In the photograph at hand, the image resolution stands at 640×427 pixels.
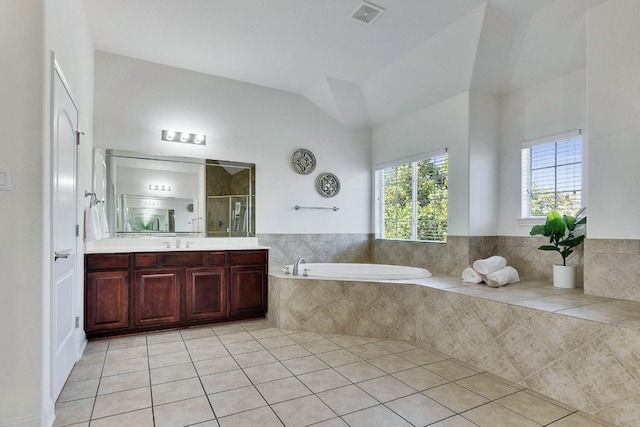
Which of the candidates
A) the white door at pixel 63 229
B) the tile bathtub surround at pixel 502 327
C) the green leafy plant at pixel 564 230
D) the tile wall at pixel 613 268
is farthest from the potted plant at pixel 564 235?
the white door at pixel 63 229

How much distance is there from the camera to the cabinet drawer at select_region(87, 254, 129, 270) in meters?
3.24

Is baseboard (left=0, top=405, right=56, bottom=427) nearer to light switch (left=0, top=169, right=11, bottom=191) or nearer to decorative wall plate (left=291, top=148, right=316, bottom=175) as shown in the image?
light switch (left=0, top=169, right=11, bottom=191)

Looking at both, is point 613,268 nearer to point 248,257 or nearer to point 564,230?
point 564,230

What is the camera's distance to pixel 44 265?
181 cm

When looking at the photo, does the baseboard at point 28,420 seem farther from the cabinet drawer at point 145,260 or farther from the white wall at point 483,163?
the white wall at point 483,163

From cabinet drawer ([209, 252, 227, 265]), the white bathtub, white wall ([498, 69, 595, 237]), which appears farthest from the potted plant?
cabinet drawer ([209, 252, 227, 265])

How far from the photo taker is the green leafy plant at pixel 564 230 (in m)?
3.21

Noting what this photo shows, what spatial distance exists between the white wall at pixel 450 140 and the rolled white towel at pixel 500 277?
27.4 inches

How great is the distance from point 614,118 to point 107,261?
4.39 m

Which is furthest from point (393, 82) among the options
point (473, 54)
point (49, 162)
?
point (49, 162)

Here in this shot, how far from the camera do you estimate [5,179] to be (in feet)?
5.64

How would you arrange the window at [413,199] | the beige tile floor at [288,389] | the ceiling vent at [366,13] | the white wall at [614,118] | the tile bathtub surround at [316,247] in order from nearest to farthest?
the beige tile floor at [288,389] < the white wall at [614,118] < the ceiling vent at [366,13] < the window at [413,199] < the tile bathtub surround at [316,247]

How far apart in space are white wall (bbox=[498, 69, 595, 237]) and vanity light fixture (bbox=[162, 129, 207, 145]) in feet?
11.4

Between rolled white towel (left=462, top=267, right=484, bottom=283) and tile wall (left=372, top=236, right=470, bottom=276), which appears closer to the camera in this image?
rolled white towel (left=462, top=267, right=484, bottom=283)
